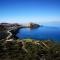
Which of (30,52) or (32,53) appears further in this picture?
(30,52)

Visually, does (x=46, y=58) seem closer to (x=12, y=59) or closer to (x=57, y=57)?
(x=57, y=57)

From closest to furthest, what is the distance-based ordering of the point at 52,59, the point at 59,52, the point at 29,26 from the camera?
1. the point at 52,59
2. the point at 59,52
3. the point at 29,26

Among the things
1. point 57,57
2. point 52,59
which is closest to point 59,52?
point 57,57

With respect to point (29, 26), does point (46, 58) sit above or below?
above

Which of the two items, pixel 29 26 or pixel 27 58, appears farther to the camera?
pixel 29 26

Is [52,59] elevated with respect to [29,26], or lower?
elevated

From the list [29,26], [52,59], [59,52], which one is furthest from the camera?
[29,26]

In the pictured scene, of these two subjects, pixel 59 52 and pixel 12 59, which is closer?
pixel 12 59

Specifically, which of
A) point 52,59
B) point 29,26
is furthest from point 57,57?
point 29,26

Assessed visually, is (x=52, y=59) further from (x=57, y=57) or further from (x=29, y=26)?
(x=29, y=26)
